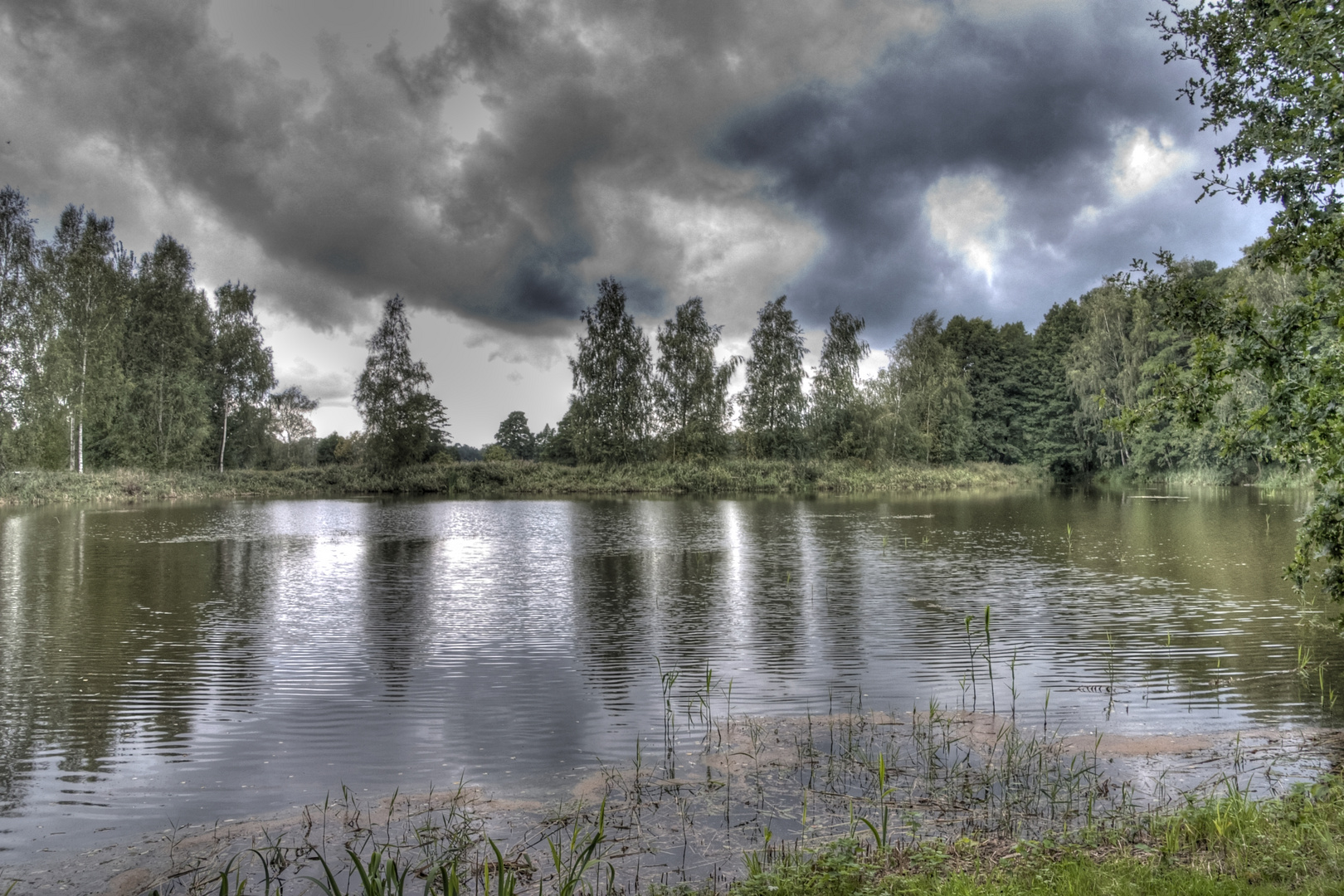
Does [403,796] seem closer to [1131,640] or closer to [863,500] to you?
[1131,640]

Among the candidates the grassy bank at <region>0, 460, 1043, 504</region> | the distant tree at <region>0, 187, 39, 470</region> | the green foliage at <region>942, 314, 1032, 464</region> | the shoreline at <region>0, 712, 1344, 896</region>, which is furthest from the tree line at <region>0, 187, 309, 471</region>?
the green foliage at <region>942, 314, 1032, 464</region>

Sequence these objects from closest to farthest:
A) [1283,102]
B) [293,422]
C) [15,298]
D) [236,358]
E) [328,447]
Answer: [1283,102]
[15,298]
[236,358]
[293,422]
[328,447]

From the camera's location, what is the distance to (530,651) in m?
11.0

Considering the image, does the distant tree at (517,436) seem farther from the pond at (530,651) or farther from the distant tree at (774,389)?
the pond at (530,651)

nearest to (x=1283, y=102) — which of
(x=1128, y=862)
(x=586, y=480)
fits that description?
(x=1128, y=862)

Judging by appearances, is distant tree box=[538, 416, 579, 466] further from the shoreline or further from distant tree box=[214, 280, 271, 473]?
the shoreline

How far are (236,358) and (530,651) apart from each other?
191 feet

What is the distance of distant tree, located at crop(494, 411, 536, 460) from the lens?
385ft

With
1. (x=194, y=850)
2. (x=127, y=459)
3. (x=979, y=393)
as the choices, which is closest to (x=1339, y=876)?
(x=194, y=850)

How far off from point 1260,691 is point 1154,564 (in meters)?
11.3

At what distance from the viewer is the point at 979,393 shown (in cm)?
8156

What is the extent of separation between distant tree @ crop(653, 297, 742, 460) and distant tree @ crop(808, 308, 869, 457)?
7.82 meters

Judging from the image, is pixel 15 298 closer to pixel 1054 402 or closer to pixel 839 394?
pixel 839 394

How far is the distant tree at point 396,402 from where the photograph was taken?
200 ft
